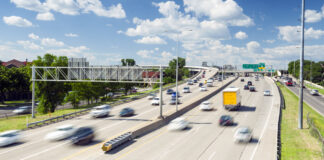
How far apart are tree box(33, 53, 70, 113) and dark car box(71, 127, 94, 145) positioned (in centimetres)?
3478

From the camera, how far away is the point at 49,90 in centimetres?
5406

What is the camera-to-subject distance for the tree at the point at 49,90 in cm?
5309

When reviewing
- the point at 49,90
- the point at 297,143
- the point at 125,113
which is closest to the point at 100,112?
the point at 125,113

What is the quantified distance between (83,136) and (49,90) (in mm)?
37181

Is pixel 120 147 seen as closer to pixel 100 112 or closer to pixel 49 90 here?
pixel 100 112

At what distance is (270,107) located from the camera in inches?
1678

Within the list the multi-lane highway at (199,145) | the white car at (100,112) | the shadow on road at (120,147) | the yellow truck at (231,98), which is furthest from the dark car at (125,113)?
the yellow truck at (231,98)

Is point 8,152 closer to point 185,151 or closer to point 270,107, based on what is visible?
point 185,151

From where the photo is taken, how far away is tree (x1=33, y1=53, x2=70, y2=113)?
53094 millimetres

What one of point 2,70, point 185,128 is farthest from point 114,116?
point 2,70

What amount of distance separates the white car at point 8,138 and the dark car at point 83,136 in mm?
5215

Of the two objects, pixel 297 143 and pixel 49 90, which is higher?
pixel 49 90

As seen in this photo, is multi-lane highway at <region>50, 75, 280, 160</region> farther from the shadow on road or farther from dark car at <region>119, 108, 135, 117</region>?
dark car at <region>119, 108, 135, 117</region>

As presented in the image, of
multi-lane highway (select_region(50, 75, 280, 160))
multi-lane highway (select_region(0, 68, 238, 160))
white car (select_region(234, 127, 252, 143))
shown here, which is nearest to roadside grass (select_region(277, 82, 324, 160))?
multi-lane highway (select_region(50, 75, 280, 160))
